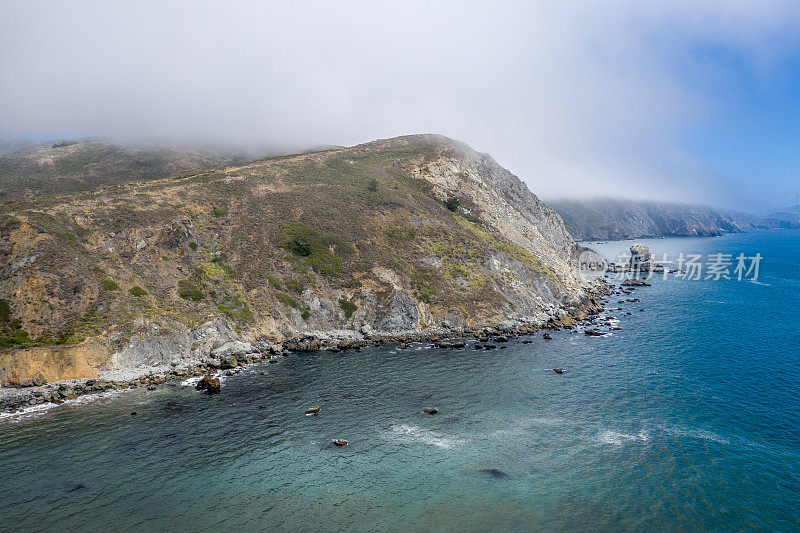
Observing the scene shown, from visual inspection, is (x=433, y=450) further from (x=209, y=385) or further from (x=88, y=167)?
(x=88, y=167)

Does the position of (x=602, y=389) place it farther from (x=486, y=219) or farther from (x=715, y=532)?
(x=486, y=219)

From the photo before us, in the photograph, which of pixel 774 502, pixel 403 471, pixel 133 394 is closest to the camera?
pixel 774 502

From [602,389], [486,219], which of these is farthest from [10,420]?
[486,219]

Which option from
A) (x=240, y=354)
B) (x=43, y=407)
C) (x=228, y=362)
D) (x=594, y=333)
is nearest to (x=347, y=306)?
(x=240, y=354)

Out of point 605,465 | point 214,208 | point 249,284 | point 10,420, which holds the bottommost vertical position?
point 10,420

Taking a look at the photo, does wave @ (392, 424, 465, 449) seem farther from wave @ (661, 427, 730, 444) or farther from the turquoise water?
wave @ (661, 427, 730, 444)

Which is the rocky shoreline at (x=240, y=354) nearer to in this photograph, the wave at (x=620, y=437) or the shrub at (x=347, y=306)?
the shrub at (x=347, y=306)

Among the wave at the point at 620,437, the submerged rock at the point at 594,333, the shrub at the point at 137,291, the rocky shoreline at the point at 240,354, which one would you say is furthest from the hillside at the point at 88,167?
the wave at the point at 620,437
